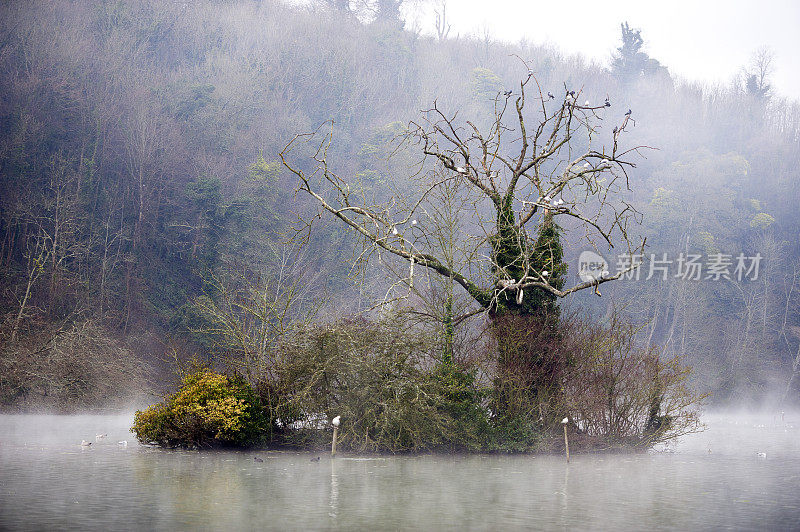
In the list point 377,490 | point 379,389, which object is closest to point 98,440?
point 379,389

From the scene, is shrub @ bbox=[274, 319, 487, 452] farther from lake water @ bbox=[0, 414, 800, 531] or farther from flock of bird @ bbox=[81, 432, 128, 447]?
flock of bird @ bbox=[81, 432, 128, 447]

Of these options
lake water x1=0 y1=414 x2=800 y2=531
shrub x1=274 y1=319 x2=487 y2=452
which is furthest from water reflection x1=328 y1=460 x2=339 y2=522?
shrub x1=274 y1=319 x2=487 y2=452

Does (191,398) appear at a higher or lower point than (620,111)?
lower

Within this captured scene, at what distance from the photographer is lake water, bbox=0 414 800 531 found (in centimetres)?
936

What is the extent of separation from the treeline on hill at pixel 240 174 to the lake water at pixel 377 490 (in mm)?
10684

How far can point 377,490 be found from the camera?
11.7 meters

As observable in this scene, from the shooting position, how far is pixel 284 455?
16.0 m

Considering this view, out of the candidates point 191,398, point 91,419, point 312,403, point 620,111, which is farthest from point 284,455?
point 620,111

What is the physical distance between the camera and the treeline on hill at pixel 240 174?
3716 centimetres

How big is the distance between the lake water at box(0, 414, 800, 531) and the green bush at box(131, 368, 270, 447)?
361mm

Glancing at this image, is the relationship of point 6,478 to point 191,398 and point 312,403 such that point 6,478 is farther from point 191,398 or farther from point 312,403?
point 312,403

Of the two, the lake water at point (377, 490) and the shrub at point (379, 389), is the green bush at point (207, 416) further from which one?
the shrub at point (379, 389)

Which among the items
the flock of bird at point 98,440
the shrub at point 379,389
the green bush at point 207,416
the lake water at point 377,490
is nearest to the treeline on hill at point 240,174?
the flock of bird at point 98,440

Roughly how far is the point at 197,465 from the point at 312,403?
2.85 m
